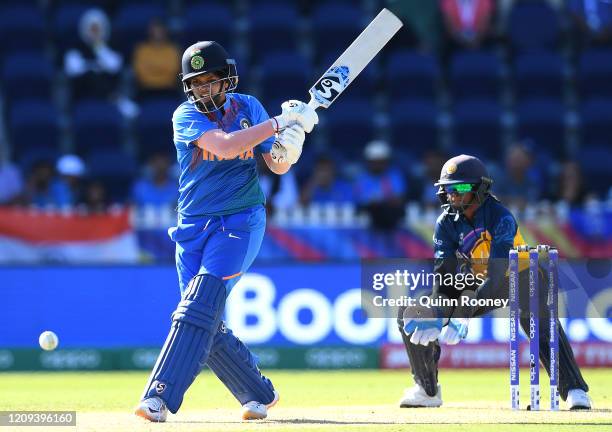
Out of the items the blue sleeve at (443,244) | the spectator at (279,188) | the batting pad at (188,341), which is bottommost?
the batting pad at (188,341)

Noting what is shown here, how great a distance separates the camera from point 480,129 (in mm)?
14484

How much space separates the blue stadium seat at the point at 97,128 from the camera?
1423 cm

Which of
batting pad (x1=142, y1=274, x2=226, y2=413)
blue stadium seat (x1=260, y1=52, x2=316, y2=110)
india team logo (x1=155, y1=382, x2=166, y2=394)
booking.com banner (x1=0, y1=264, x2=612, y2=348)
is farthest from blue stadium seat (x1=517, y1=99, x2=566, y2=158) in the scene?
india team logo (x1=155, y1=382, x2=166, y2=394)

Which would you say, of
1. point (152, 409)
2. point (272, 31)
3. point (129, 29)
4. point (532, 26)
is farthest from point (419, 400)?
point (532, 26)

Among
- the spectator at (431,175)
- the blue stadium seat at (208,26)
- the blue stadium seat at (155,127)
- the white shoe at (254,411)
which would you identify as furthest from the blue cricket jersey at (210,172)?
the blue stadium seat at (208,26)

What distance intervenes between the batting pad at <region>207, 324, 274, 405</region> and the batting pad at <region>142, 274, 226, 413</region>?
0.24 m

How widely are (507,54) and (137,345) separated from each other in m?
6.39

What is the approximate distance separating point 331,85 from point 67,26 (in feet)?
27.9

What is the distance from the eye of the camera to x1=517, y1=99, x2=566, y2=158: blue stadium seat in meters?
14.6

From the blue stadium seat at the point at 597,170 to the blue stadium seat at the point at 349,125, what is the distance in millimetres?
2276

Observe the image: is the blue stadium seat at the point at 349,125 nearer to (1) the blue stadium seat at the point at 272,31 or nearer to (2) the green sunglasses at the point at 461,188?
(1) the blue stadium seat at the point at 272,31

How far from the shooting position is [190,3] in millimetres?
15914

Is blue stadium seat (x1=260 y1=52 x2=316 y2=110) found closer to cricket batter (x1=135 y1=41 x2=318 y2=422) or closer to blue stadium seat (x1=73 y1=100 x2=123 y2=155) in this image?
blue stadium seat (x1=73 y1=100 x2=123 y2=155)

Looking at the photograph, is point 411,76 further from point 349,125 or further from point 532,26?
point 532,26
